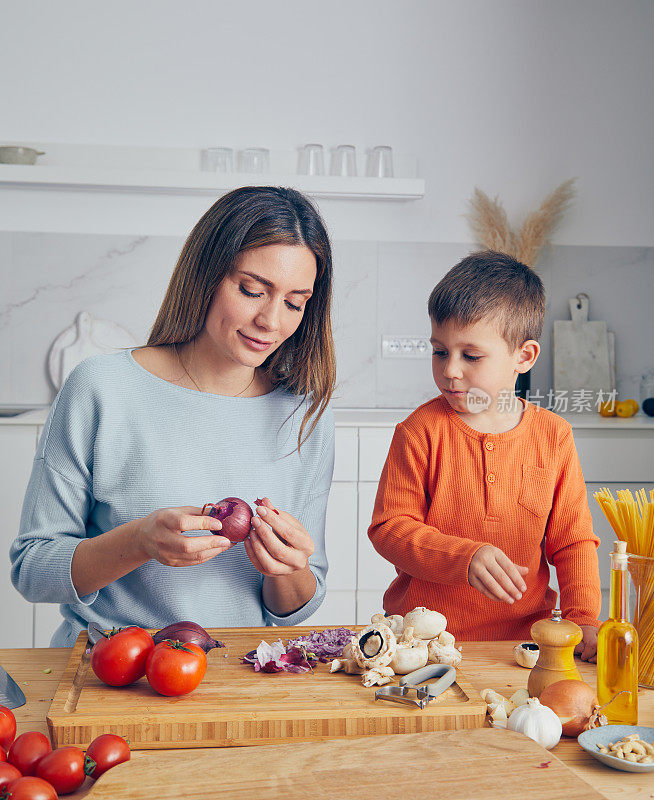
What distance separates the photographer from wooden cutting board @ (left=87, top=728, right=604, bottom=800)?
679 millimetres

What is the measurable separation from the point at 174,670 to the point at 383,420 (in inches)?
81.3

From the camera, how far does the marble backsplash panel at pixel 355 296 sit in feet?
10.6

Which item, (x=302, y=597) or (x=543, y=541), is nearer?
(x=302, y=597)

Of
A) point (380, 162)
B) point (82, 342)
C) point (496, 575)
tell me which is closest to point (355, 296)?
point (380, 162)

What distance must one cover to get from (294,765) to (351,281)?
2.80 meters

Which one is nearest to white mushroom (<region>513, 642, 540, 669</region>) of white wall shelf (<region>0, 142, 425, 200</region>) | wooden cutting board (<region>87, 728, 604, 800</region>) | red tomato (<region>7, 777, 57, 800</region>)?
wooden cutting board (<region>87, 728, 604, 800</region>)

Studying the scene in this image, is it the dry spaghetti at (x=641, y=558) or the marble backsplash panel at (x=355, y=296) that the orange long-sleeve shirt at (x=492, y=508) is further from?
the marble backsplash panel at (x=355, y=296)

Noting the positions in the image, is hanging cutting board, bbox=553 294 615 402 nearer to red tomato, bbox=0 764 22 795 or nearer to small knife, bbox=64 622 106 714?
small knife, bbox=64 622 106 714

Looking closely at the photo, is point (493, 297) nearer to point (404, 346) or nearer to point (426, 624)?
point (426, 624)

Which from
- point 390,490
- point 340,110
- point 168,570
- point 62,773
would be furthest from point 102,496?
point 340,110

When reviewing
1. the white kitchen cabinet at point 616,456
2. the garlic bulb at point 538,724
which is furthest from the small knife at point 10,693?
the white kitchen cabinet at point 616,456

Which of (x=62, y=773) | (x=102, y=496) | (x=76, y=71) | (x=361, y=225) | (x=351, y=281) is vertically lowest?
(x=62, y=773)

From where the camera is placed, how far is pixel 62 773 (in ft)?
2.29

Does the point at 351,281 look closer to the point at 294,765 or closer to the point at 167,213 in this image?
the point at 167,213
